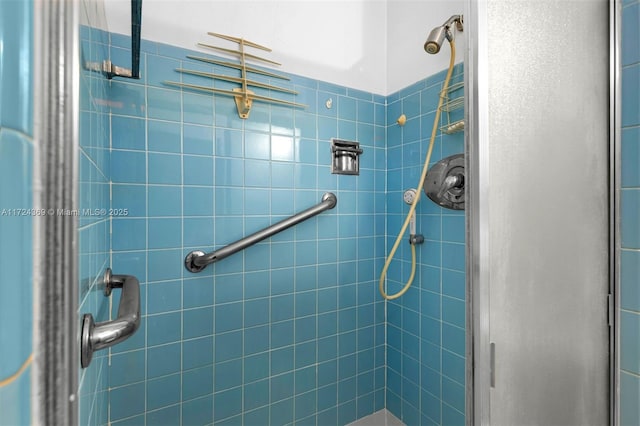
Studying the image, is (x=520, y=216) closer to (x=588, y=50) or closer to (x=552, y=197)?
(x=552, y=197)

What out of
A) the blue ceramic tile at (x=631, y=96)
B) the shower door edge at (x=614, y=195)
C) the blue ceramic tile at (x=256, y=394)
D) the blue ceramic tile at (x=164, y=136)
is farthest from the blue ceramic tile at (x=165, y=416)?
the blue ceramic tile at (x=631, y=96)

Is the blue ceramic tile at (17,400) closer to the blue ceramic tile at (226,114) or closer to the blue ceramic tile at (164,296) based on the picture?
the blue ceramic tile at (164,296)

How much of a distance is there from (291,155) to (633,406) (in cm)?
122

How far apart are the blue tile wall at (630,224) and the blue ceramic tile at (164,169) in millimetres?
1267

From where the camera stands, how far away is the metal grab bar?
1.03 m

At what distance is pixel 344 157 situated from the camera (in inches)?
52.6

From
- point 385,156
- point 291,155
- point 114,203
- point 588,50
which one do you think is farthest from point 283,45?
point 588,50

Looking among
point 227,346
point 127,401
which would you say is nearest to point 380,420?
point 227,346

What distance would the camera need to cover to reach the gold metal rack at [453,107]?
3.60 ft

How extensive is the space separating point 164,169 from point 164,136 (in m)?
0.12

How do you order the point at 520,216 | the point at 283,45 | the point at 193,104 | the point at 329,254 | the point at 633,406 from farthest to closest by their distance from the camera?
the point at 329,254 < the point at 283,45 < the point at 193,104 < the point at 633,406 < the point at 520,216

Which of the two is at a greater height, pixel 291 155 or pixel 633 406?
pixel 291 155

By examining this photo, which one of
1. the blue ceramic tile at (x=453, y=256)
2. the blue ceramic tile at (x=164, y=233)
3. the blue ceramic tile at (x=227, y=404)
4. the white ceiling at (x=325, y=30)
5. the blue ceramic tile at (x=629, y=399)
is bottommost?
the blue ceramic tile at (x=227, y=404)

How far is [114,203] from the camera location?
0.93m
